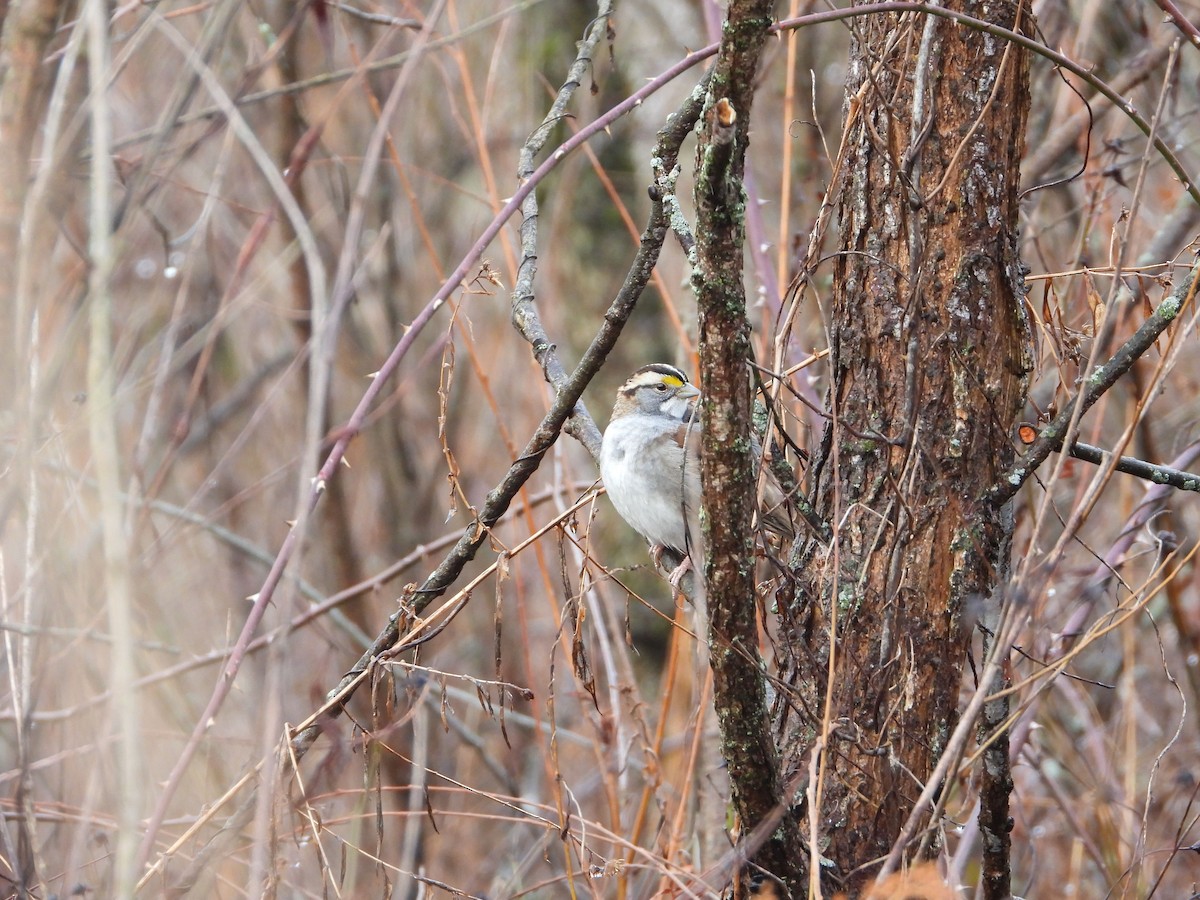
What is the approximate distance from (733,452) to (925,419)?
2.04 feet

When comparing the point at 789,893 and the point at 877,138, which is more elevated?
the point at 877,138

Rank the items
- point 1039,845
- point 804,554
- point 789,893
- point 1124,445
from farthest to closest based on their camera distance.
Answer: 1. point 1039,845
2. point 804,554
3. point 789,893
4. point 1124,445

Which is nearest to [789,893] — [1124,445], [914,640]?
[914,640]

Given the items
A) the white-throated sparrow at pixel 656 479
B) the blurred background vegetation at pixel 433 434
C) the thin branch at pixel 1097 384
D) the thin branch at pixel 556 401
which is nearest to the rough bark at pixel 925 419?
the thin branch at pixel 1097 384

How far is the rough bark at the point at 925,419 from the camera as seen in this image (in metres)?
2.23

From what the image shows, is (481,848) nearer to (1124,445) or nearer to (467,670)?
(467,670)

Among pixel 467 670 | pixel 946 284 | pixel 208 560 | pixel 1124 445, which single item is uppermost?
pixel 946 284

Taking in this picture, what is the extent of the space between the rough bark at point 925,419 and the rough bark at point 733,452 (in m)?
0.19

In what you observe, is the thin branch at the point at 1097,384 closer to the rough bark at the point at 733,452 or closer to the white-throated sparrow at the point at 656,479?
the rough bark at the point at 733,452

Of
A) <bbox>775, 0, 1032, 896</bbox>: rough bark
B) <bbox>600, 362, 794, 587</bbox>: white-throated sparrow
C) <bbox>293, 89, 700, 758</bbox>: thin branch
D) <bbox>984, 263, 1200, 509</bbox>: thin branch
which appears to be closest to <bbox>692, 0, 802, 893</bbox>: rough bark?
<bbox>775, 0, 1032, 896</bbox>: rough bark

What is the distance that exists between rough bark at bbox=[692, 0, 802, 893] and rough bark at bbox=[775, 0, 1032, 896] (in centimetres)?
19

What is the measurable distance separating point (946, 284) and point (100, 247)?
1568 mm

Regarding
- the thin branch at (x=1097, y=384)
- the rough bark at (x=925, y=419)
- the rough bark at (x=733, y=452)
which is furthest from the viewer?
the rough bark at (x=925, y=419)

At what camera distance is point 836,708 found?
2211 millimetres
